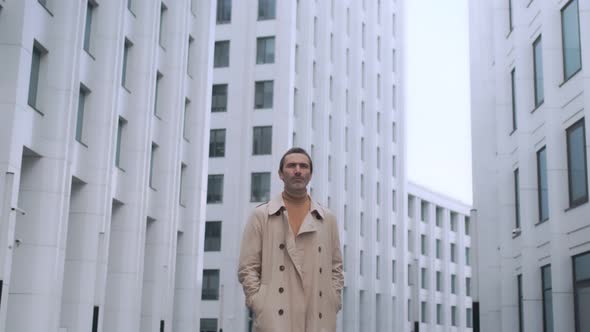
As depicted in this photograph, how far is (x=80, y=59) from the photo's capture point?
30812mm

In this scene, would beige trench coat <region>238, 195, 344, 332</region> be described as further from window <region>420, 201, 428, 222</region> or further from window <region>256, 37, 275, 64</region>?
window <region>420, 201, 428, 222</region>

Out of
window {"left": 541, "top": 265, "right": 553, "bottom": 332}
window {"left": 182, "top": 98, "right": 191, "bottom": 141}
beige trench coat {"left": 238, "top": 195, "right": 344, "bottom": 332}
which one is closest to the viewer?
beige trench coat {"left": 238, "top": 195, "right": 344, "bottom": 332}

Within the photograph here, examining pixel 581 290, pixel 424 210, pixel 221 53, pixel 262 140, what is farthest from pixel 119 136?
pixel 424 210

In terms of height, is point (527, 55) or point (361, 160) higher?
point (361, 160)

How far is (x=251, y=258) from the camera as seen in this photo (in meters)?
6.16

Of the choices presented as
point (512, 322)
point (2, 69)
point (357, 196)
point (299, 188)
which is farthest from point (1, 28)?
point (357, 196)

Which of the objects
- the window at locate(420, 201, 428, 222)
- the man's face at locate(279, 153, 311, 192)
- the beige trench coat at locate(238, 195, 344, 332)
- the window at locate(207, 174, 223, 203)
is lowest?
the beige trench coat at locate(238, 195, 344, 332)

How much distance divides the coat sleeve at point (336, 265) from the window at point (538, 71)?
22.7m

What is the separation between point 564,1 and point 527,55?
431cm

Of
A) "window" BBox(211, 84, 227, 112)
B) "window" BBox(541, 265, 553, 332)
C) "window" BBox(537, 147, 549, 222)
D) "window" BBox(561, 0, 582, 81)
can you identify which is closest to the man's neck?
"window" BBox(561, 0, 582, 81)

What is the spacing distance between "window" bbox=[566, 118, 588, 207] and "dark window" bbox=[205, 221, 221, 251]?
127 ft

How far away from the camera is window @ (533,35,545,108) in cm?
2798

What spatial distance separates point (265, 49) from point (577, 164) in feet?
137

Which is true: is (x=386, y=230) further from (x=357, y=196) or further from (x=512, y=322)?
(x=512, y=322)
